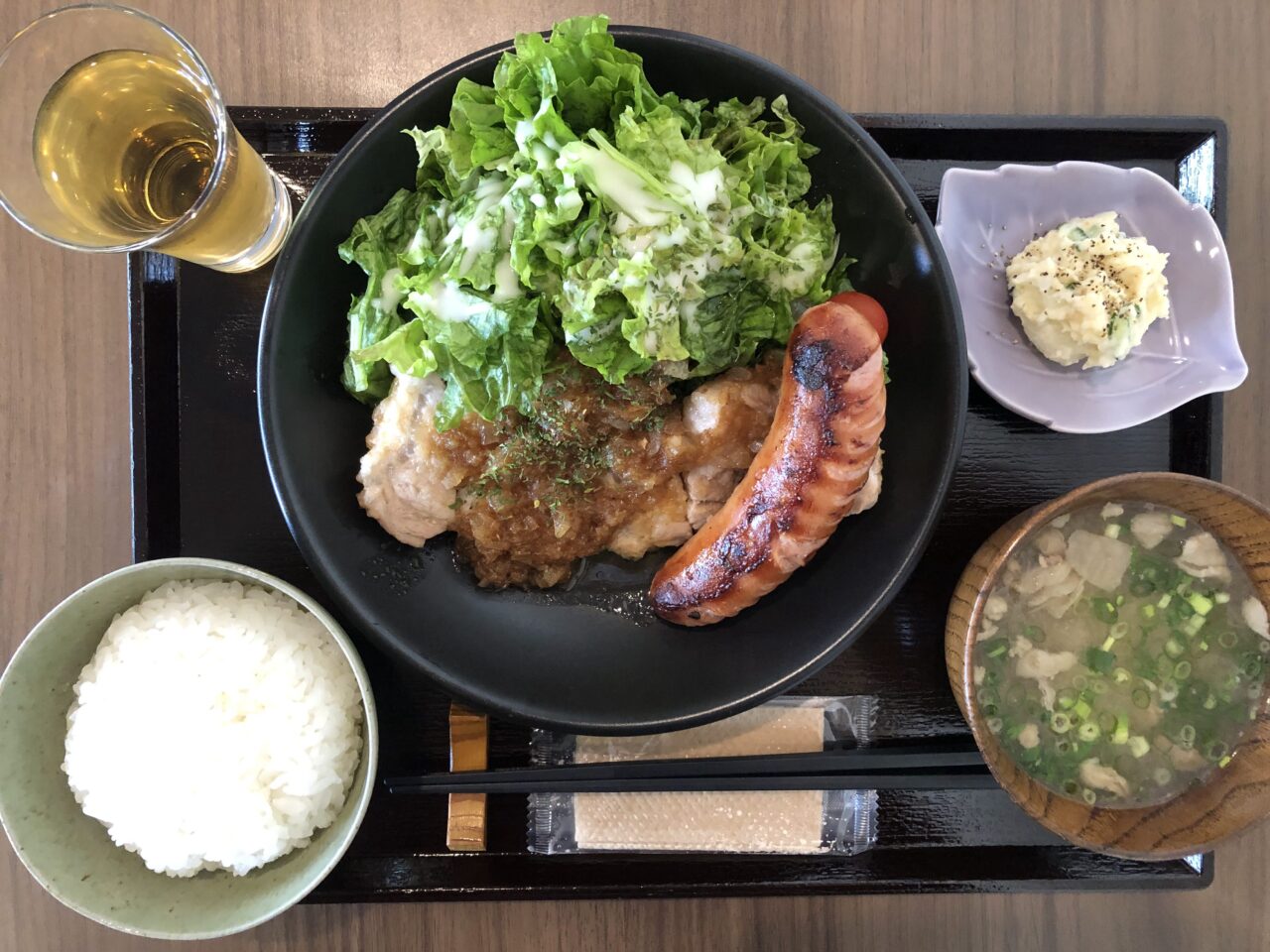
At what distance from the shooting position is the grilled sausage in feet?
5.82

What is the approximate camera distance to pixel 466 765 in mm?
2186

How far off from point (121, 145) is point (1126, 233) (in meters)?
2.63

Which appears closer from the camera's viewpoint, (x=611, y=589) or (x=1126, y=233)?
(x=611, y=589)

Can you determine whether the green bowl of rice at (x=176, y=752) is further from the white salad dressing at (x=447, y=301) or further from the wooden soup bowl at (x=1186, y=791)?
the wooden soup bowl at (x=1186, y=791)

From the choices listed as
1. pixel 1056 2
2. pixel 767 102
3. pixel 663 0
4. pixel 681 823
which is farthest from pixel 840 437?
pixel 1056 2

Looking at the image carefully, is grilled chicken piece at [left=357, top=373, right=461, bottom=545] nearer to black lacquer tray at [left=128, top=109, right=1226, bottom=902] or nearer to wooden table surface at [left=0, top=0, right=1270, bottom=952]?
black lacquer tray at [left=128, top=109, right=1226, bottom=902]

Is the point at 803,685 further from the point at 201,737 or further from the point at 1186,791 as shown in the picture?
the point at 201,737

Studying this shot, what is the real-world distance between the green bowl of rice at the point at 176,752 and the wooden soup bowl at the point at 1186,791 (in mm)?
1481

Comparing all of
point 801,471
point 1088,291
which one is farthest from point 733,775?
point 1088,291

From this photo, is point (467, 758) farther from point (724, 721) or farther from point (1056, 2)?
point (1056, 2)

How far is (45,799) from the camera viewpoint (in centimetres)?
204

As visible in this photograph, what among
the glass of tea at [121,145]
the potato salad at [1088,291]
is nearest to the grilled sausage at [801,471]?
the potato salad at [1088,291]

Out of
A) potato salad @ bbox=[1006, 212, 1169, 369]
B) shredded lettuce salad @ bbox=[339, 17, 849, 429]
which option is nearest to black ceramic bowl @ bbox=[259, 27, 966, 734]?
→ shredded lettuce salad @ bbox=[339, 17, 849, 429]

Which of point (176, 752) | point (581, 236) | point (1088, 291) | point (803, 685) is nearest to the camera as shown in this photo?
point (581, 236)
